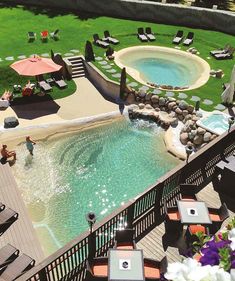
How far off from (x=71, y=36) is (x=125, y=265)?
24.7 m

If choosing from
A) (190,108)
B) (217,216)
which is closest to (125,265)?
(217,216)

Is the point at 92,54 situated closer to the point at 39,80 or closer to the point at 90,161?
the point at 39,80

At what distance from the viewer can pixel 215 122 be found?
20188mm

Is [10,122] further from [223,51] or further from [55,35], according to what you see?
[223,51]

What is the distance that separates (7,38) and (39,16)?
5753 mm

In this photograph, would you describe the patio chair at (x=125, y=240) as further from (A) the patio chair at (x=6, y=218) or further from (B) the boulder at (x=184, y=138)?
(B) the boulder at (x=184, y=138)

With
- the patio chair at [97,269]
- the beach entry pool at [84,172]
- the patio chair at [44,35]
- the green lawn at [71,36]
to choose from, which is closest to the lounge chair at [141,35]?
the green lawn at [71,36]

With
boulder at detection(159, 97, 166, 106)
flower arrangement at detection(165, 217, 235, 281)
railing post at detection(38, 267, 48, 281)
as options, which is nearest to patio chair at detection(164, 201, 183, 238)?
railing post at detection(38, 267, 48, 281)

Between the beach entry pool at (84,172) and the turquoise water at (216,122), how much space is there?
2.63 meters

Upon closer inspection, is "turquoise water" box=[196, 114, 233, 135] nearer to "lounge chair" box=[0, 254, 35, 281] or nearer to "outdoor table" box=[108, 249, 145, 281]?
"outdoor table" box=[108, 249, 145, 281]

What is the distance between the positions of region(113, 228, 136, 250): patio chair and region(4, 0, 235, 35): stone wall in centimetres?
2651

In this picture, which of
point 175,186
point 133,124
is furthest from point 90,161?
point 175,186

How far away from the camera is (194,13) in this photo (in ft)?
107

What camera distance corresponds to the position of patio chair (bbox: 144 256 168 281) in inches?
384
